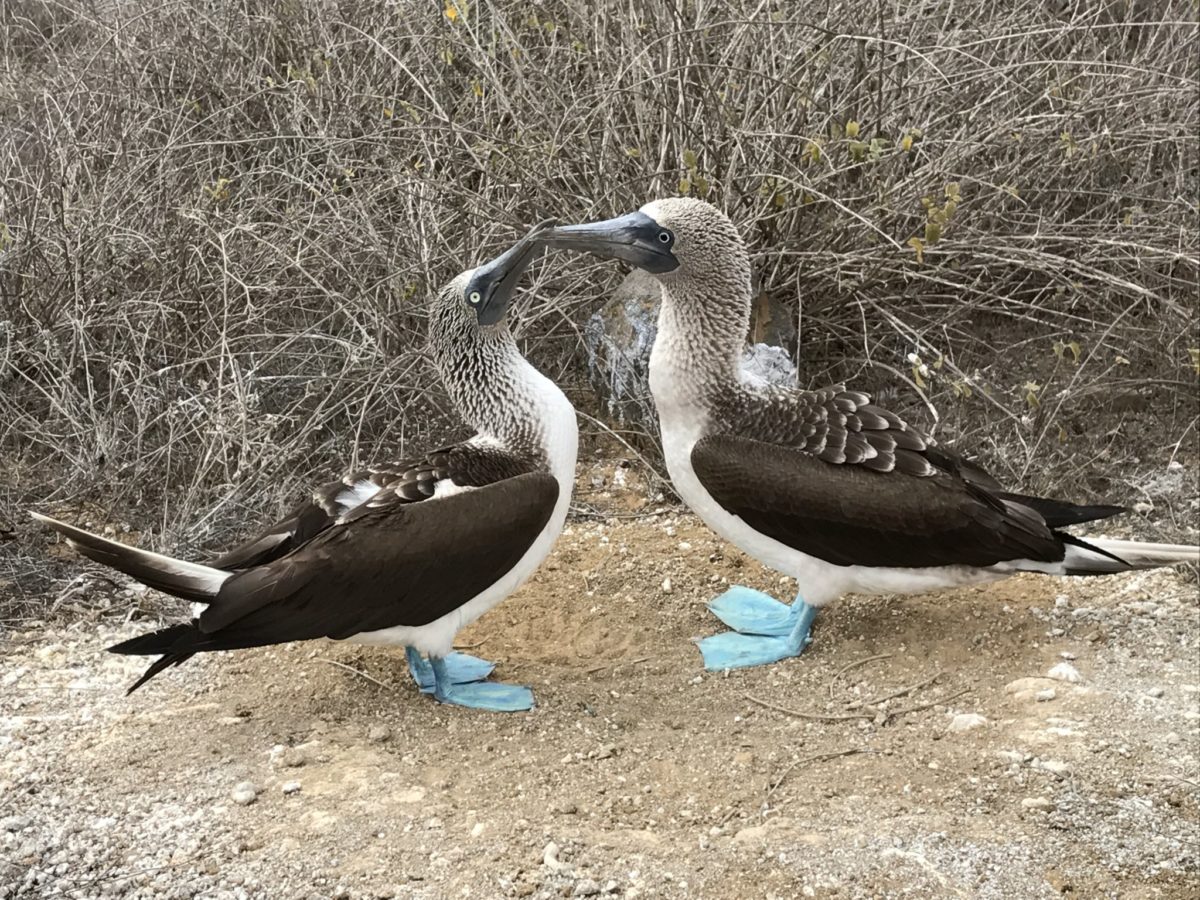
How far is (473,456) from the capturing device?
3854 mm

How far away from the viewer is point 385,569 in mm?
3545

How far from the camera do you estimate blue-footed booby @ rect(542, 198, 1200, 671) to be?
3.92 meters

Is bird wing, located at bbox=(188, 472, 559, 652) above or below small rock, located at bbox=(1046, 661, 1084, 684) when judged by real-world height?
above

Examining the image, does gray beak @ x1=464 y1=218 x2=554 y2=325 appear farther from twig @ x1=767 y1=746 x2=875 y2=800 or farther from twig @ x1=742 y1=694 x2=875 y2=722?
twig @ x1=767 y1=746 x2=875 y2=800

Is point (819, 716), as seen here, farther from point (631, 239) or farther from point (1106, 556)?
point (631, 239)

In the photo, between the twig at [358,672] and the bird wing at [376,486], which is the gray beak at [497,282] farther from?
the twig at [358,672]

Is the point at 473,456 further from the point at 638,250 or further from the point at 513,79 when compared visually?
the point at 513,79

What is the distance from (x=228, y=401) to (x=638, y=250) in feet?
6.62

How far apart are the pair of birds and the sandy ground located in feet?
0.74

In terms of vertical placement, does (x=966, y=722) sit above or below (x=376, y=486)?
below

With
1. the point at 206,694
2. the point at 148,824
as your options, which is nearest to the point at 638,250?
the point at 206,694

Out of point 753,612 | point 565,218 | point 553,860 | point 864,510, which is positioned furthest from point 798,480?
point 565,218

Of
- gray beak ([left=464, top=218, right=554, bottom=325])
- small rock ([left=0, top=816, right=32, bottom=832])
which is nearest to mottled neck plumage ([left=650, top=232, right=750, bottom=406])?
gray beak ([left=464, top=218, right=554, bottom=325])

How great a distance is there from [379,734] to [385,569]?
1.63 feet
